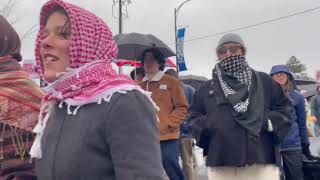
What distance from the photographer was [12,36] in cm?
320

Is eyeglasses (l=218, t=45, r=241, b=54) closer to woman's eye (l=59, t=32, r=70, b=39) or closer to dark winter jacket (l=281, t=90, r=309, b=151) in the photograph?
dark winter jacket (l=281, t=90, r=309, b=151)

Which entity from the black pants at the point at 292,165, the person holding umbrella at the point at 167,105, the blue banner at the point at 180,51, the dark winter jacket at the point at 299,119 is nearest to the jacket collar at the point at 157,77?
the person holding umbrella at the point at 167,105

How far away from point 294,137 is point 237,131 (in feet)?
6.56

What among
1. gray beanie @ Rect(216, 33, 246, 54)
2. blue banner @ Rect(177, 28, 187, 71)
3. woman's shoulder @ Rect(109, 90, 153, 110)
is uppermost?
blue banner @ Rect(177, 28, 187, 71)

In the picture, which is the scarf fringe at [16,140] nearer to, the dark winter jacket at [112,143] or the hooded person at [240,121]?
the dark winter jacket at [112,143]

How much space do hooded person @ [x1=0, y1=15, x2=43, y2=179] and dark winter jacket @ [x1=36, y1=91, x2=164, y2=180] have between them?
2.25 feet

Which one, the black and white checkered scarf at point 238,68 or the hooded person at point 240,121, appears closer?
the hooded person at point 240,121

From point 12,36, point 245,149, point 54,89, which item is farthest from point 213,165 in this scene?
point 54,89

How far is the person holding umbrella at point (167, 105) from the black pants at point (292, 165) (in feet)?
3.97

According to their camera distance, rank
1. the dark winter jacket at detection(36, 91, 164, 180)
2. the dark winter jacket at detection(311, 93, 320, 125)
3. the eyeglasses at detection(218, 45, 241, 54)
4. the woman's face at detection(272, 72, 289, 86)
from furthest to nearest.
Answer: the dark winter jacket at detection(311, 93, 320, 125) → the woman's face at detection(272, 72, 289, 86) → the eyeglasses at detection(218, 45, 241, 54) → the dark winter jacket at detection(36, 91, 164, 180)

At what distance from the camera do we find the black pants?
6543mm

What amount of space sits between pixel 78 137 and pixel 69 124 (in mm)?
105

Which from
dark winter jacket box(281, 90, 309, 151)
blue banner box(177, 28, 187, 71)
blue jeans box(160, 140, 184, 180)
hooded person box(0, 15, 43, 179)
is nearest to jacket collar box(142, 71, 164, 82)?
blue jeans box(160, 140, 184, 180)

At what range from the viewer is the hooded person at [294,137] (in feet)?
21.6
